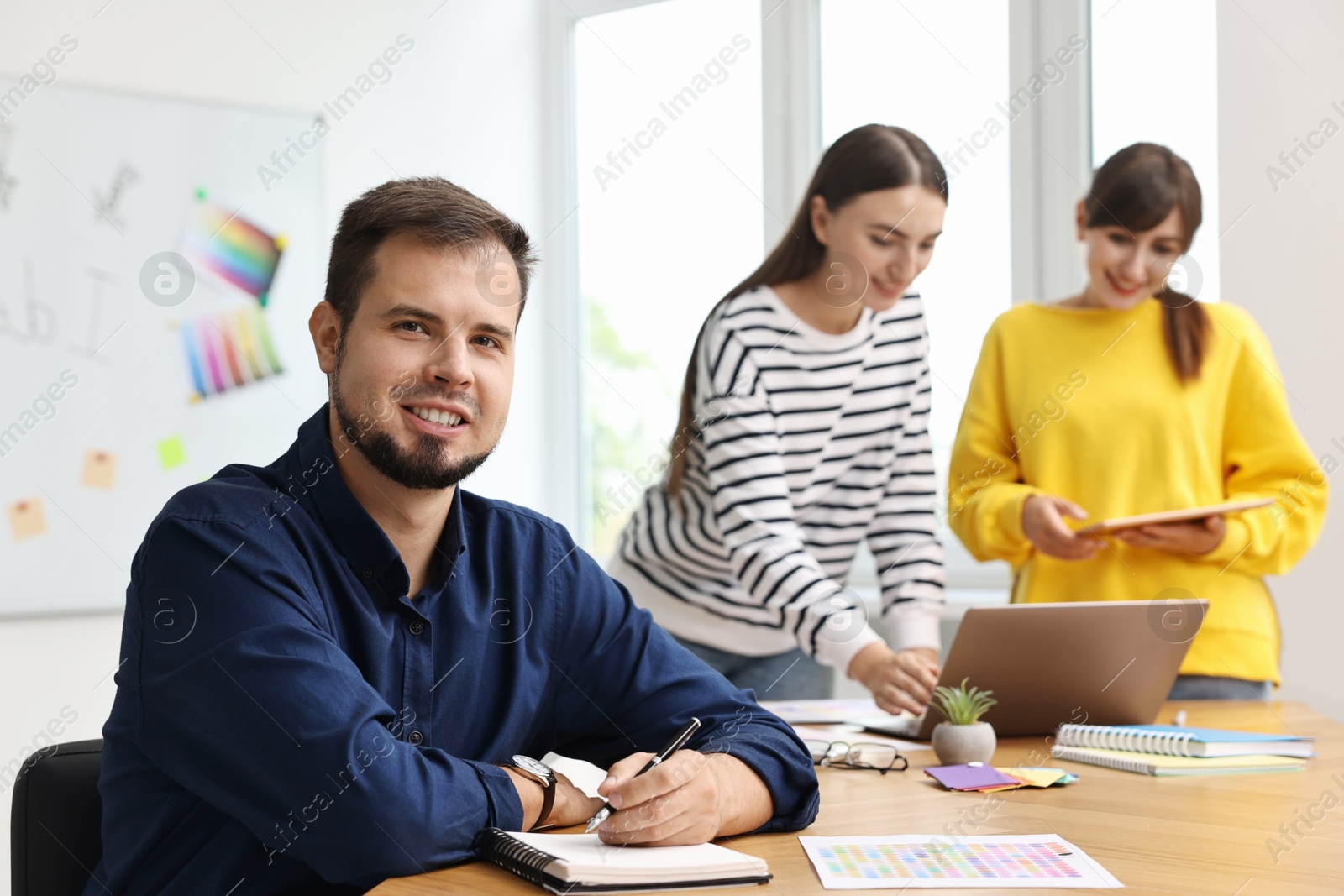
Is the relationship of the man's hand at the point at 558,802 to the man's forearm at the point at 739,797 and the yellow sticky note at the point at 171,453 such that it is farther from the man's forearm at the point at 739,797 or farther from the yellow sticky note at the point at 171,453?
the yellow sticky note at the point at 171,453

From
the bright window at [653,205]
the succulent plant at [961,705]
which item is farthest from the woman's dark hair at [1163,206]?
the bright window at [653,205]

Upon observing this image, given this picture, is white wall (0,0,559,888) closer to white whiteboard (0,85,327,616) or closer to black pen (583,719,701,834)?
white whiteboard (0,85,327,616)

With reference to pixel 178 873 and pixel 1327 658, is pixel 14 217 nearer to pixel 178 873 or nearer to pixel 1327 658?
pixel 178 873

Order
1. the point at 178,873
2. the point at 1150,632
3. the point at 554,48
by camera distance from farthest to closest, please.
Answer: the point at 554,48
the point at 1150,632
the point at 178,873

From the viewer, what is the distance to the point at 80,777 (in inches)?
50.6

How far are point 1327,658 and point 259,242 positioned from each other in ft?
9.92

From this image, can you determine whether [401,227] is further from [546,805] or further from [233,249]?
[233,249]

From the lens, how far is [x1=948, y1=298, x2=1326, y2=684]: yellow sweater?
2.01 metres

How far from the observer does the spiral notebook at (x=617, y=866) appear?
100cm

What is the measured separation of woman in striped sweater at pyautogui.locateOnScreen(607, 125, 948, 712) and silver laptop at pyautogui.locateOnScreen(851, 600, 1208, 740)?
18cm

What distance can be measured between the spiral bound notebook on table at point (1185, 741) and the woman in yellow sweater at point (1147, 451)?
1.08 ft

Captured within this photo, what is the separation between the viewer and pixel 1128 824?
1257 mm

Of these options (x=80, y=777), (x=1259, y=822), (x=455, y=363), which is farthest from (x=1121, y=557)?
(x=80, y=777)

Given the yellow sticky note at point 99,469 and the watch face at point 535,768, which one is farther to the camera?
the yellow sticky note at point 99,469
